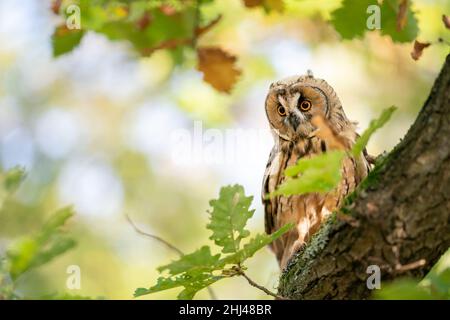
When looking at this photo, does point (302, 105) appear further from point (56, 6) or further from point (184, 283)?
point (184, 283)

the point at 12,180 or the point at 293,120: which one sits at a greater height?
the point at 293,120

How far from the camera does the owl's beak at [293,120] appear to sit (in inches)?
165

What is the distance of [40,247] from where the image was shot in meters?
2.03

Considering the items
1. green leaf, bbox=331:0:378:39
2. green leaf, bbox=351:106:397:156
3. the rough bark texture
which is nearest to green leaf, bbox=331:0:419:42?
green leaf, bbox=331:0:378:39

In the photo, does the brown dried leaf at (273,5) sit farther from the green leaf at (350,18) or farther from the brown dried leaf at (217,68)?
the green leaf at (350,18)

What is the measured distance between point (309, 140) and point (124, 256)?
15.7ft

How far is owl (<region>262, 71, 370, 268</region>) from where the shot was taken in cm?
400

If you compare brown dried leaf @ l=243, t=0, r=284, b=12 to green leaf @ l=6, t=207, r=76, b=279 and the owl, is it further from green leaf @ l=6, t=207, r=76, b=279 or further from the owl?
green leaf @ l=6, t=207, r=76, b=279

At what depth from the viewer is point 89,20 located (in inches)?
134

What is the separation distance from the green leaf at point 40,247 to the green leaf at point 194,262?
0.35 meters

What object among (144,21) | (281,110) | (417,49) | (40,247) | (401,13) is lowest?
(40,247)

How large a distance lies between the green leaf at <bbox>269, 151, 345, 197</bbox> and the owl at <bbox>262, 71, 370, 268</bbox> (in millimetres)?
2079

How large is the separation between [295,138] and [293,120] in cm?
10

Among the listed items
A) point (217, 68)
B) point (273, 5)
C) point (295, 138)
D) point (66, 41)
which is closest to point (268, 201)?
point (295, 138)
